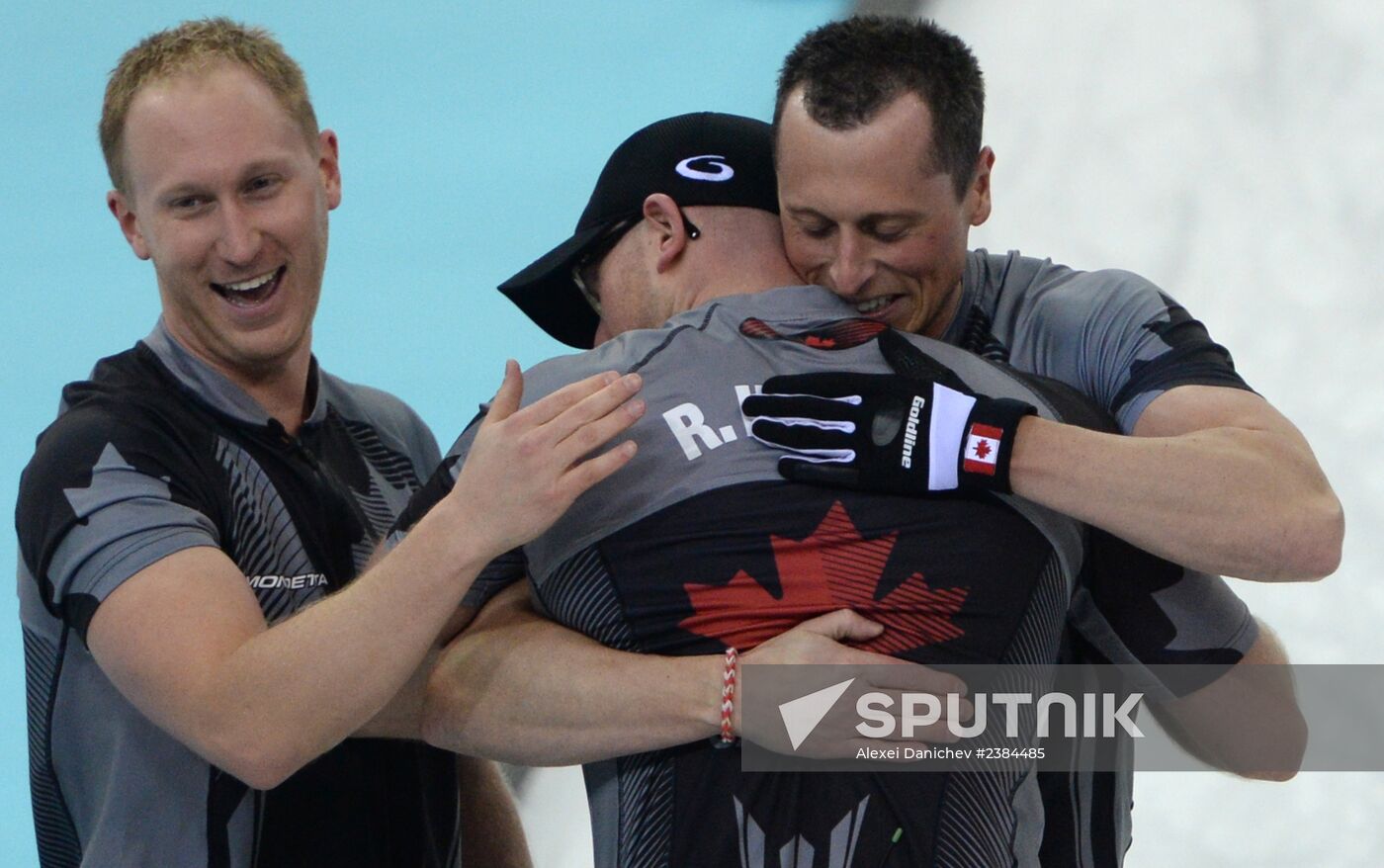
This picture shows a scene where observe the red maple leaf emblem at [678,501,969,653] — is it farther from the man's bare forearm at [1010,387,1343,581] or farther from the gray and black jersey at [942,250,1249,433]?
the gray and black jersey at [942,250,1249,433]

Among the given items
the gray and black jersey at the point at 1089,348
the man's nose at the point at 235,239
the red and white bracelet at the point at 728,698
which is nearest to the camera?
the red and white bracelet at the point at 728,698

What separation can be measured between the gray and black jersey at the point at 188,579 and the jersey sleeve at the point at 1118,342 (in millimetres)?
1149

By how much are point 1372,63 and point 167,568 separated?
17.2 ft

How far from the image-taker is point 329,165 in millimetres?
2902

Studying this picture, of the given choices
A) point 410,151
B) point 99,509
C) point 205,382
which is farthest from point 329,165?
point 410,151

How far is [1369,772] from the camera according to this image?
4.72 meters

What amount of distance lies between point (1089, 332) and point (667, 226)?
26.6 inches

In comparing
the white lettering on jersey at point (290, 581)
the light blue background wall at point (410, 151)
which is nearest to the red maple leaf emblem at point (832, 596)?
→ the white lettering on jersey at point (290, 581)

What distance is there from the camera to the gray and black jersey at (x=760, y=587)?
2.06 metres

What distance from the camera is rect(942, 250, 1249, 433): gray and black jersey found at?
2.39 meters

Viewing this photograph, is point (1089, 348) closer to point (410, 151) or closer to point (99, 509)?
point (99, 509)

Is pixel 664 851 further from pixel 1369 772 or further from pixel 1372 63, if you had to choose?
pixel 1372 63

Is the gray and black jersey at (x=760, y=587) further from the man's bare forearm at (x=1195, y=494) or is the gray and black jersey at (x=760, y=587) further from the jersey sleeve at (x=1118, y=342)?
the jersey sleeve at (x=1118, y=342)

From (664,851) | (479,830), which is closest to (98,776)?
(479,830)
